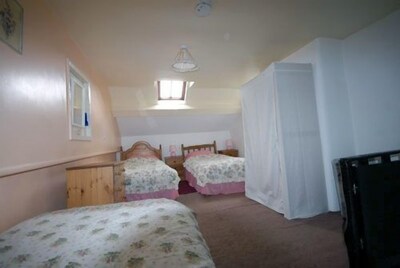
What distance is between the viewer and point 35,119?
1.42 meters

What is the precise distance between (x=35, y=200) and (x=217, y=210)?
6.85 feet

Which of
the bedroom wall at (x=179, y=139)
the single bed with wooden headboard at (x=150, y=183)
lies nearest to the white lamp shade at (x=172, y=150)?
the bedroom wall at (x=179, y=139)

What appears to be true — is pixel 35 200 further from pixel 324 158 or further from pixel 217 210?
pixel 324 158

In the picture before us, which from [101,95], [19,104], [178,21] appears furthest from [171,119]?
[19,104]

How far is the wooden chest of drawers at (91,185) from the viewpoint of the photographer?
5.63 ft

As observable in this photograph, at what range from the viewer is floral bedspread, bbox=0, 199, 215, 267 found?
0.70 meters

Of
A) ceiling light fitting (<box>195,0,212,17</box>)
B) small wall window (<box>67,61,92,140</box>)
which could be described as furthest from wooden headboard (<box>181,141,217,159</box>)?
ceiling light fitting (<box>195,0,212,17</box>)

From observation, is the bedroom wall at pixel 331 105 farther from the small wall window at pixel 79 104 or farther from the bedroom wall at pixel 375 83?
the small wall window at pixel 79 104

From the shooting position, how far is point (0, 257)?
0.76 meters

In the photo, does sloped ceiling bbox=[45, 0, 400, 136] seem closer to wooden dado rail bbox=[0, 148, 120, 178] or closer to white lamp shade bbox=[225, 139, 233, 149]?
wooden dado rail bbox=[0, 148, 120, 178]

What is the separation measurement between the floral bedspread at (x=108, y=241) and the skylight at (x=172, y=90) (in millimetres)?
3510

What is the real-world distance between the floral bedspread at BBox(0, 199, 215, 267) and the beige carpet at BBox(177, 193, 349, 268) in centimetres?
91

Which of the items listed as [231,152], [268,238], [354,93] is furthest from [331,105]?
[231,152]

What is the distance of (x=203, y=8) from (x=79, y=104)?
6.23ft
